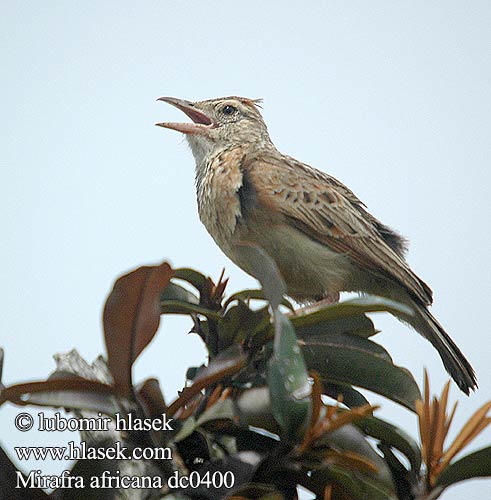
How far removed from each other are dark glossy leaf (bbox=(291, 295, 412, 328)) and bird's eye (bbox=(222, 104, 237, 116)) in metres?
3.24

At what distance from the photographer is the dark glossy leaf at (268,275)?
1.87 metres

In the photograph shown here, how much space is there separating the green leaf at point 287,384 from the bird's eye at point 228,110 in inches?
139

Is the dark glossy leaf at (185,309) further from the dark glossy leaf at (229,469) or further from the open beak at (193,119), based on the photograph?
the open beak at (193,119)

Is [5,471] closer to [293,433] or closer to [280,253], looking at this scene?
[293,433]

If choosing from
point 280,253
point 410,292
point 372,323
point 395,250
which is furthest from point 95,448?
point 395,250

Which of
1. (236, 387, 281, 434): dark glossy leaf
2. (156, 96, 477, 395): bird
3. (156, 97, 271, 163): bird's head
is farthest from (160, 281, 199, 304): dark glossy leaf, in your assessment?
(156, 97, 271, 163): bird's head

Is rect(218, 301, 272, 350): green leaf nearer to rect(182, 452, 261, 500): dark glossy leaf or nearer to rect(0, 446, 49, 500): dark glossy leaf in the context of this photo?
rect(182, 452, 261, 500): dark glossy leaf

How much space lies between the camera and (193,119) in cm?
520

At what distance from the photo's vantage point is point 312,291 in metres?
4.17

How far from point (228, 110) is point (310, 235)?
143 centimetres

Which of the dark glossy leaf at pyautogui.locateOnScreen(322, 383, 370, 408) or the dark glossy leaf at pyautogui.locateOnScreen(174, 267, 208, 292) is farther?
the dark glossy leaf at pyautogui.locateOnScreen(174, 267, 208, 292)

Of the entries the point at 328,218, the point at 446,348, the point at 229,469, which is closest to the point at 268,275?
the point at 229,469

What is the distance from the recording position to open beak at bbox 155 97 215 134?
4.75 metres

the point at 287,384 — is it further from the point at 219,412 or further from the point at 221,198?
the point at 221,198
